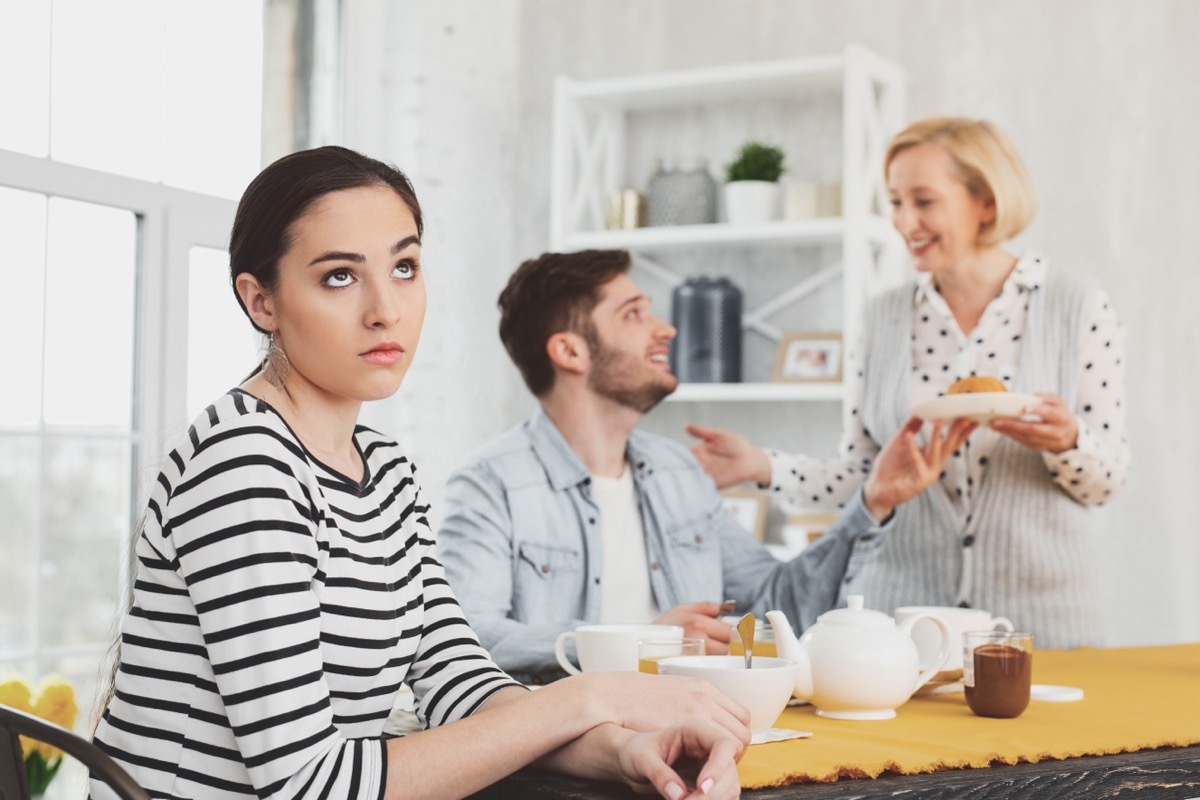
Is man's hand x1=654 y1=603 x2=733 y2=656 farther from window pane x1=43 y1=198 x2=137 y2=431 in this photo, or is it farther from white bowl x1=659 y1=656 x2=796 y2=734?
window pane x1=43 y1=198 x2=137 y2=431

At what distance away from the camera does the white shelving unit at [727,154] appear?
3.56 meters

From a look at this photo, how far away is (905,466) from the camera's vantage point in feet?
6.99

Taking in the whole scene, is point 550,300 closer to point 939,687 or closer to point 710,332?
point 939,687

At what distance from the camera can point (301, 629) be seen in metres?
1.05

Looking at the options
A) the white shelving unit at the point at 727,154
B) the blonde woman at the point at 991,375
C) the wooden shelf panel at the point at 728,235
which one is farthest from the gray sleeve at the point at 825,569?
the wooden shelf panel at the point at 728,235

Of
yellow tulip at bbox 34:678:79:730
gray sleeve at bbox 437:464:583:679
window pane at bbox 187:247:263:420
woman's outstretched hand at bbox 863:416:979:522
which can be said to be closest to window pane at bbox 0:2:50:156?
window pane at bbox 187:247:263:420

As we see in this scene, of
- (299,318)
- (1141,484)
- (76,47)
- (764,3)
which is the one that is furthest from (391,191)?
(764,3)

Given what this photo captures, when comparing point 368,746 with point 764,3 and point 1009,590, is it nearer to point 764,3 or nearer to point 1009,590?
point 1009,590

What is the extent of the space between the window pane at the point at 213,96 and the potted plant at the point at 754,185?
135cm

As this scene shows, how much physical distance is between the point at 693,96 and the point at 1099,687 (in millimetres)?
2727

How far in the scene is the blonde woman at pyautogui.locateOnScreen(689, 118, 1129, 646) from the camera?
7.66 ft

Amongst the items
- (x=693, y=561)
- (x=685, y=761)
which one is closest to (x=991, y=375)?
(x=693, y=561)

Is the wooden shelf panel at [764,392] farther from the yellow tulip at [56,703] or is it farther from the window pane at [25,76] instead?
the yellow tulip at [56,703]

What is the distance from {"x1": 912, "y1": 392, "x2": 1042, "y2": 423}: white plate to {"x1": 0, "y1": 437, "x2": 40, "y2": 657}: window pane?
2014mm
